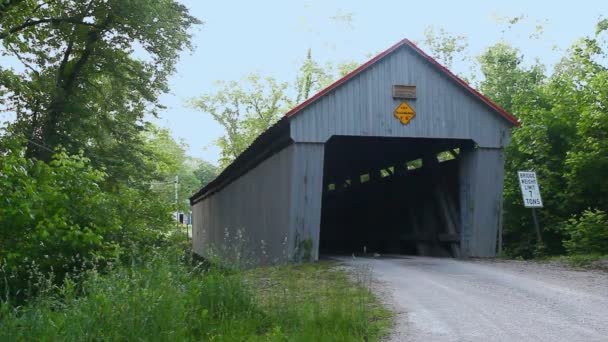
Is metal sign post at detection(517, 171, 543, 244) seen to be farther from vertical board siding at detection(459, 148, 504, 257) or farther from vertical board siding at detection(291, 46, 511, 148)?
vertical board siding at detection(291, 46, 511, 148)

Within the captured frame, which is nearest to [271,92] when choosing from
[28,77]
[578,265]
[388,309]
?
[28,77]

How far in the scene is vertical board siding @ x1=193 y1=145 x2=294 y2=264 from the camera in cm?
1265

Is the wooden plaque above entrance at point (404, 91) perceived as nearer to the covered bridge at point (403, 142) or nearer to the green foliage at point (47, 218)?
the covered bridge at point (403, 142)

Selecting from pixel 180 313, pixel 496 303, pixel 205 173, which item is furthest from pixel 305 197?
pixel 205 173

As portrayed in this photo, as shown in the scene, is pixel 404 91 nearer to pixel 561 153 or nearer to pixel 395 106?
pixel 395 106

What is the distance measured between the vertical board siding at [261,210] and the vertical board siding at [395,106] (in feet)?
2.84

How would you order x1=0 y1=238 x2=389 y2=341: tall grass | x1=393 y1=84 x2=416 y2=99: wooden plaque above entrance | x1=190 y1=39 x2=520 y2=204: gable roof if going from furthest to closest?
x1=393 y1=84 x2=416 y2=99: wooden plaque above entrance
x1=190 y1=39 x2=520 y2=204: gable roof
x1=0 y1=238 x2=389 y2=341: tall grass

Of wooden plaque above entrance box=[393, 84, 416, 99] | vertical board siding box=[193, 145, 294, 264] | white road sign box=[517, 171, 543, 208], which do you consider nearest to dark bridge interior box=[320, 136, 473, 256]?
white road sign box=[517, 171, 543, 208]

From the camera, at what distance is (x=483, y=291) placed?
7.63 m

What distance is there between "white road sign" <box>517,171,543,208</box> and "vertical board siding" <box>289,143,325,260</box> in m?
3.96

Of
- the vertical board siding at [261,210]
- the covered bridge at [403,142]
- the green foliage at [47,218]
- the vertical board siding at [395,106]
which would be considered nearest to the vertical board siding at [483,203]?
the covered bridge at [403,142]

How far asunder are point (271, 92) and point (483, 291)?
44522 millimetres

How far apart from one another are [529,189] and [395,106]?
3107 mm

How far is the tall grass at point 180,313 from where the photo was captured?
16.8 feet
